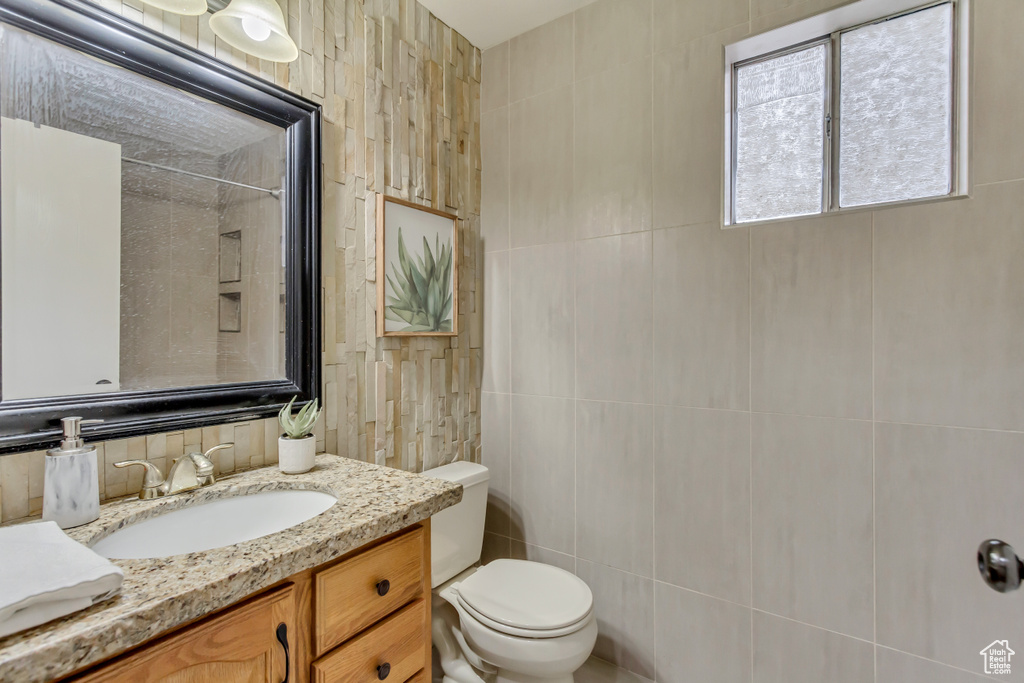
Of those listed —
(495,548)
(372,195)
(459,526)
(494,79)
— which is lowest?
(495,548)

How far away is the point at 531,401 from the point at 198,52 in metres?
1.50

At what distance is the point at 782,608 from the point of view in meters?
1.51

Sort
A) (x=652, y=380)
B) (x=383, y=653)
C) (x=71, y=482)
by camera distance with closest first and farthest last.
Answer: (x=71, y=482) < (x=383, y=653) < (x=652, y=380)

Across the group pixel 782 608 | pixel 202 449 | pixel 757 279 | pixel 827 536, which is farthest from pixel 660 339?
pixel 202 449

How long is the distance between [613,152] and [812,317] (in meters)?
0.88

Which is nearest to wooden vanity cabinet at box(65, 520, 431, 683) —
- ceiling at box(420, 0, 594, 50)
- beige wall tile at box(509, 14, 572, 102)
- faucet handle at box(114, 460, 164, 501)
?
faucet handle at box(114, 460, 164, 501)

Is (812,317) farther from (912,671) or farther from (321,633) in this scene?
(321,633)

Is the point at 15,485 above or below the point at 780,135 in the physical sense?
below

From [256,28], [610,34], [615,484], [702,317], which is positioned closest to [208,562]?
[256,28]

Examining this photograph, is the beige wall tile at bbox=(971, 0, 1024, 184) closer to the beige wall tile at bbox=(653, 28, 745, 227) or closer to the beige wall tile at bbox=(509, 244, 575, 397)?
the beige wall tile at bbox=(653, 28, 745, 227)

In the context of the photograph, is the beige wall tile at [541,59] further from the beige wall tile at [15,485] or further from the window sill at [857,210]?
the beige wall tile at [15,485]

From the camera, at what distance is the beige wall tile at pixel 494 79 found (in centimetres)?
211

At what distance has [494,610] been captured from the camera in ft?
4.86

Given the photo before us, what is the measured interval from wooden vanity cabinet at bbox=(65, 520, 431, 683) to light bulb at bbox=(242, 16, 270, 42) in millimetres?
1191
